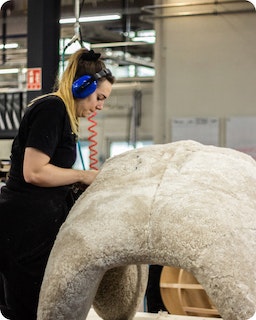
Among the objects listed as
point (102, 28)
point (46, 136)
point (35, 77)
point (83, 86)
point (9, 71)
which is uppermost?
point (102, 28)

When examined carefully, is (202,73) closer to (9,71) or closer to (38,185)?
(9,71)

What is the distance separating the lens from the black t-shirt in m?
1.46

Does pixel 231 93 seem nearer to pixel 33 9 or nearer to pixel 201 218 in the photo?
pixel 33 9

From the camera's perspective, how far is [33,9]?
9.45 feet

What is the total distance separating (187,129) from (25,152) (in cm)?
391

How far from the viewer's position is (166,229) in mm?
1149

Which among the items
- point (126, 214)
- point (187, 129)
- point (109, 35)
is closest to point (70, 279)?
point (126, 214)

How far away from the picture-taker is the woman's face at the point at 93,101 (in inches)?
62.9

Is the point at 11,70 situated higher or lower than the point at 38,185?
higher

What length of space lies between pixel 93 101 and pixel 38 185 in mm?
282

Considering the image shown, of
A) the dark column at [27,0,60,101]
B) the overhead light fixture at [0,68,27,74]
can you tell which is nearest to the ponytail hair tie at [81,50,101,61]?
the dark column at [27,0,60,101]

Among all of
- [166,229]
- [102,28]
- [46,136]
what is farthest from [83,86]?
[102,28]

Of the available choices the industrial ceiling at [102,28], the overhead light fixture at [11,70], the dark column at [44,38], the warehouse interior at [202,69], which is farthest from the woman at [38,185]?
the overhead light fixture at [11,70]

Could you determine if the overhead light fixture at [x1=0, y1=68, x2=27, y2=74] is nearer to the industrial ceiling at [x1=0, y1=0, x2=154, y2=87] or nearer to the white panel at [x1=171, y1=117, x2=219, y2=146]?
the industrial ceiling at [x1=0, y1=0, x2=154, y2=87]
